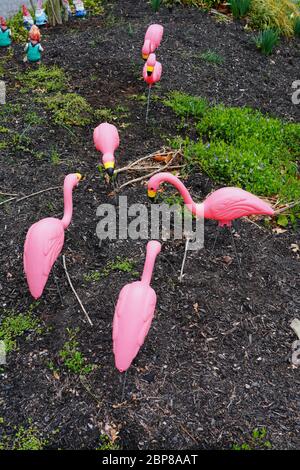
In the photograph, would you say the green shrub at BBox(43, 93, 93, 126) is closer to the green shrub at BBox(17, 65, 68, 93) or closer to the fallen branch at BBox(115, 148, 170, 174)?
the green shrub at BBox(17, 65, 68, 93)

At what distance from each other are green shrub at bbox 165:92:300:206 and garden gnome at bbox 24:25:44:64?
55.0 inches

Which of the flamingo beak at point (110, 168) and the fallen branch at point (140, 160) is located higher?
the flamingo beak at point (110, 168)

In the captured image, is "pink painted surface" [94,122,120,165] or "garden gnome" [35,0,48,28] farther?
"garden gnome" [35,0,48,28]

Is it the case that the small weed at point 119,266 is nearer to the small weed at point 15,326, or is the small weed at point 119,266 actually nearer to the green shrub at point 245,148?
the small weed at point 15,326

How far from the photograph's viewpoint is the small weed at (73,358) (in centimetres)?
252

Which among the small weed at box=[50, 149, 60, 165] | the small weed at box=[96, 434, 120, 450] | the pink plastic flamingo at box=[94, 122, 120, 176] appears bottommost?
the small weed at box=[96, 434, 120, 450]

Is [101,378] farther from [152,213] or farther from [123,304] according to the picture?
[152,213]

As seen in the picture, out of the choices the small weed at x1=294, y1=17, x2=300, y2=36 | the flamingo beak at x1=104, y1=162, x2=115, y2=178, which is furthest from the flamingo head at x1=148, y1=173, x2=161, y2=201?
the small weed at x1=294, y1=17, x2=300, y2=36

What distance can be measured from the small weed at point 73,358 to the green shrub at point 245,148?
179 cm

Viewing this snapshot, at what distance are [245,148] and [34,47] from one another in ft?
7.60

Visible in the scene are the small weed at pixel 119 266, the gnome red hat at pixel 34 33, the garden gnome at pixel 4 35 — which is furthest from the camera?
the garden gnome at pixel 4 35

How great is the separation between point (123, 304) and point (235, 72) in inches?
151

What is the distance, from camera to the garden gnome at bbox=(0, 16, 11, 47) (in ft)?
17.0

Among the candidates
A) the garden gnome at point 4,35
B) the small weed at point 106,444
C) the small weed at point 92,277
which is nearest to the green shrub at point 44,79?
the garden gnome at point 4,35
